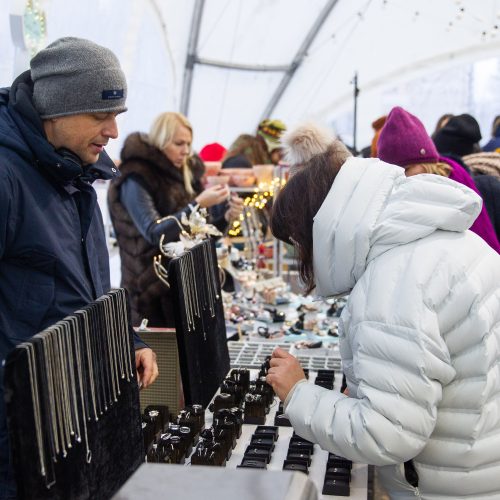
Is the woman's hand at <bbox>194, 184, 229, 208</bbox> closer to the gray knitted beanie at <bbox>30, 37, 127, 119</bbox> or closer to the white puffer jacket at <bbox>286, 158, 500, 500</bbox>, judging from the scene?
the gray knitted beanie at <bbox>30, 37, 127, 119</bbox>

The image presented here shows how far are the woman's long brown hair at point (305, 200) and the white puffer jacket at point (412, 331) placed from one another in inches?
2.0

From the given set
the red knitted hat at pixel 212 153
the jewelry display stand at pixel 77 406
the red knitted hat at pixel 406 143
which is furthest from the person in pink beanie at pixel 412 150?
the red knitted hat at pixel 212 153

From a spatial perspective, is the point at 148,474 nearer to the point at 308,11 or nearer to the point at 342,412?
the point at 342,412

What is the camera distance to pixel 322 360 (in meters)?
2.27

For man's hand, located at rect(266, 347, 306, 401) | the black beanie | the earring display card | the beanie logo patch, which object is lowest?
the earring display card

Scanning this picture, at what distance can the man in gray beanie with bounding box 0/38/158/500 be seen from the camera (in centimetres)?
136

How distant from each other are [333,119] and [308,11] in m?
1.54

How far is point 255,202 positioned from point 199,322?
194 cm

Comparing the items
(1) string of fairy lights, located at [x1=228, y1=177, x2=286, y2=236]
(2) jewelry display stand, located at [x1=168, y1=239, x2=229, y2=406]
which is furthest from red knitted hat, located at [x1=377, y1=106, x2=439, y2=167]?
(1) string of fairy lights, located at [x1=228, y1=177, x2=286, y2=236]

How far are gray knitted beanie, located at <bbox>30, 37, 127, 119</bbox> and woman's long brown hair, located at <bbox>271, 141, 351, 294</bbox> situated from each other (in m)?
0.42

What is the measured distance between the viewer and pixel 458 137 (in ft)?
10.1

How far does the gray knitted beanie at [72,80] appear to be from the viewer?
143 cm

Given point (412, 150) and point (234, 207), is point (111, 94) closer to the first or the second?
point (412, 150)

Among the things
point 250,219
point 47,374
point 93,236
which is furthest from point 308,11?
point 47,374
